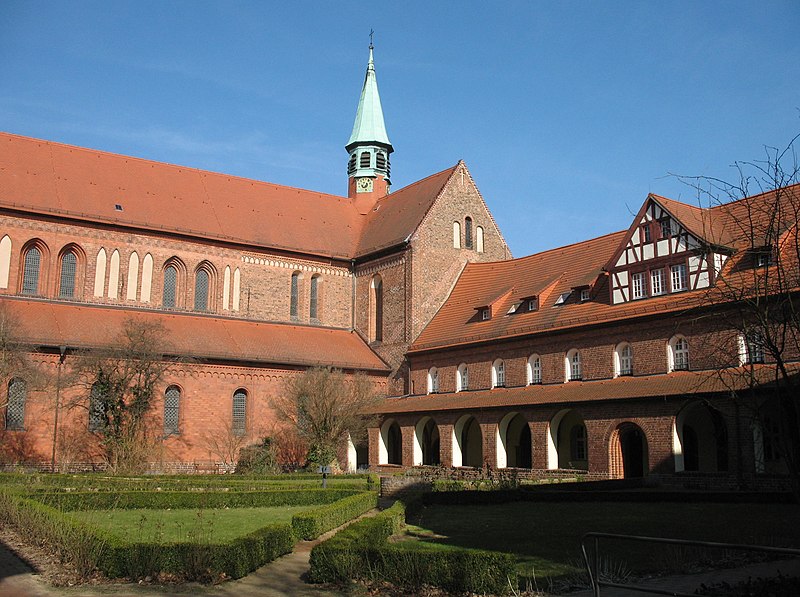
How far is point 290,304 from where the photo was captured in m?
47.2

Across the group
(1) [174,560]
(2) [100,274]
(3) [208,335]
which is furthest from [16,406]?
(1) [174,560]

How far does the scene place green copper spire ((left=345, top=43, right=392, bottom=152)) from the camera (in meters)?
55.5

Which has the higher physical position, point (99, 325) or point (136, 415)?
point (99, 325)

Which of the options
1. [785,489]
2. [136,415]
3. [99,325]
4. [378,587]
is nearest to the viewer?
[378,587]

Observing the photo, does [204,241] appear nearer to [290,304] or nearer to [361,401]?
[290,304]

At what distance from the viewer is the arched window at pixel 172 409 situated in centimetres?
3894

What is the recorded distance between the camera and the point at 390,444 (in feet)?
145

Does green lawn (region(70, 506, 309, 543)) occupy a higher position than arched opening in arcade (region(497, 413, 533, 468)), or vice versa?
arched opening in arcade (region(497, 413, 533, 468))

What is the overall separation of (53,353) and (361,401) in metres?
13.9

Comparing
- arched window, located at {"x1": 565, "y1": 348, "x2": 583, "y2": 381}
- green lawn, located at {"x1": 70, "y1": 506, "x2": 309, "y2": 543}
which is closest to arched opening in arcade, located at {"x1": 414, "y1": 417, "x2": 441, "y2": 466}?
arched window, located at {"x1": 565, "y1": 348, "x2": 583, "y2": 381}

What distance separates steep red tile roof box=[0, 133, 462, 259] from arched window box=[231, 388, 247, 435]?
28.6 ft

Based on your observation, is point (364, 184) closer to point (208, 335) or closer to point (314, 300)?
point (314, 300)

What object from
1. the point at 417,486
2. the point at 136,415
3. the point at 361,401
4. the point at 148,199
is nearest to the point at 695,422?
the point at 417,486

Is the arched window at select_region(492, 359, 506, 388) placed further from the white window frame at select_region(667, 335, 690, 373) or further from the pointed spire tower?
the pointed spire tower
